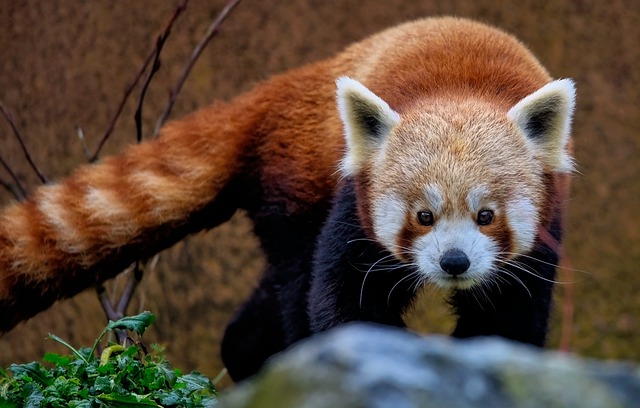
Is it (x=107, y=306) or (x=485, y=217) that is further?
(x=107, y=306)

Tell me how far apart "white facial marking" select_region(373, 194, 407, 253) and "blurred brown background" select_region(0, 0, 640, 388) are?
2.87m

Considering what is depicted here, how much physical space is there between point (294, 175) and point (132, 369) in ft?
5.40

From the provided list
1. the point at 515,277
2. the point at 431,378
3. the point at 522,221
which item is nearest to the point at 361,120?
the point at 522,221

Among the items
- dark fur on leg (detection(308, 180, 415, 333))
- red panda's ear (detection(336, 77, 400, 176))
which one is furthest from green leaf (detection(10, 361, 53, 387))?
A: red panda's ear (detection(336, 77, 400, 176))

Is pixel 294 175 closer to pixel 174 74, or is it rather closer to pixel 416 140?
pixel 416 140

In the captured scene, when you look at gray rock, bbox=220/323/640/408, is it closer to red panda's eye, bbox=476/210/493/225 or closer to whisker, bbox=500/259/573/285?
red panda's eye, bbox=476/210/493/225

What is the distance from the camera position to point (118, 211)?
4.52m

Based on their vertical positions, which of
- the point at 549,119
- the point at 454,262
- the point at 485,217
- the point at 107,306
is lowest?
the point at 107,306

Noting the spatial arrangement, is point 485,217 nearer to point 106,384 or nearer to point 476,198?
point 476,198

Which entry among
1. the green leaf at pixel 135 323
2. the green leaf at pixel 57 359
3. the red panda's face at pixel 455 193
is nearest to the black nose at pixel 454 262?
the red panda's face at pixel 455 193

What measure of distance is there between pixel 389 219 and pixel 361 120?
0.45 m

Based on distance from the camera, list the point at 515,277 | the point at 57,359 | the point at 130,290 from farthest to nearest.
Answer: the point at 130,290 → the point at 515,277 → the point at 57,359

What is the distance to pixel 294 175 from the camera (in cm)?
449

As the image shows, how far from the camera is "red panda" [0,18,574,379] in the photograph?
3.69 m
